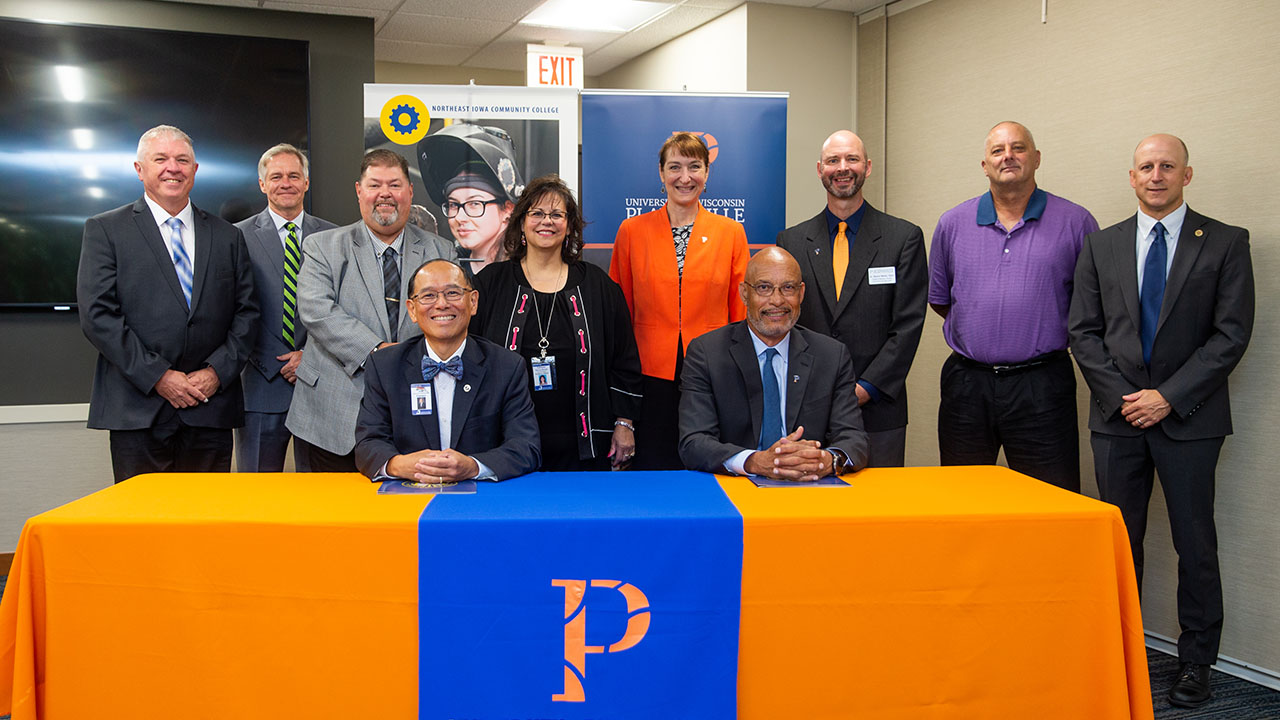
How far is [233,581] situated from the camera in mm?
1975

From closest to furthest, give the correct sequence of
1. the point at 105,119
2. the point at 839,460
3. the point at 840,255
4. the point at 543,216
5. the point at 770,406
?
the point at 839,460
the point at 770,406
the point at 543,216
the point at 840,255
the point at 105,119

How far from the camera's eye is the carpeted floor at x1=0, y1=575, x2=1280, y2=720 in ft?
9.65

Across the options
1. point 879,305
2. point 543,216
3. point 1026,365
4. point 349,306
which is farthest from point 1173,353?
point 349,306

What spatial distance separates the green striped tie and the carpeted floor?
1556mm

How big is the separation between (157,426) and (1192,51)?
13.4 feet

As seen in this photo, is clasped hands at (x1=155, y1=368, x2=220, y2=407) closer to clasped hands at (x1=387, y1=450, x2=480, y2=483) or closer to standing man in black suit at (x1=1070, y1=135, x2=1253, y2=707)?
clasped hands at (x1=387, y1=450, x2=480, y2=483)

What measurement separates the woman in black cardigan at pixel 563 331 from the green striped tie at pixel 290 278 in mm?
866

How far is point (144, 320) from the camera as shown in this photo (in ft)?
10.2

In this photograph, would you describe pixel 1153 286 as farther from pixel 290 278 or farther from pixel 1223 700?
pixel 290 278

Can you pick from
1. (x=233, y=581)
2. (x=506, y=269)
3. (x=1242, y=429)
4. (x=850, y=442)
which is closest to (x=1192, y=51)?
(x=1242, y=429)

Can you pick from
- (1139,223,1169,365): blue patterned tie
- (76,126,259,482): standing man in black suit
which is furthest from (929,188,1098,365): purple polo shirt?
(76,126,259,482): standing man in black suit

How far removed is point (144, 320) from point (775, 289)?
7.13 ft

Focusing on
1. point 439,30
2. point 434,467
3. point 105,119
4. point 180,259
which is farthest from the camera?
point 439,30

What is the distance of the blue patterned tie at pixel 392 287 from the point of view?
3.19 meters
